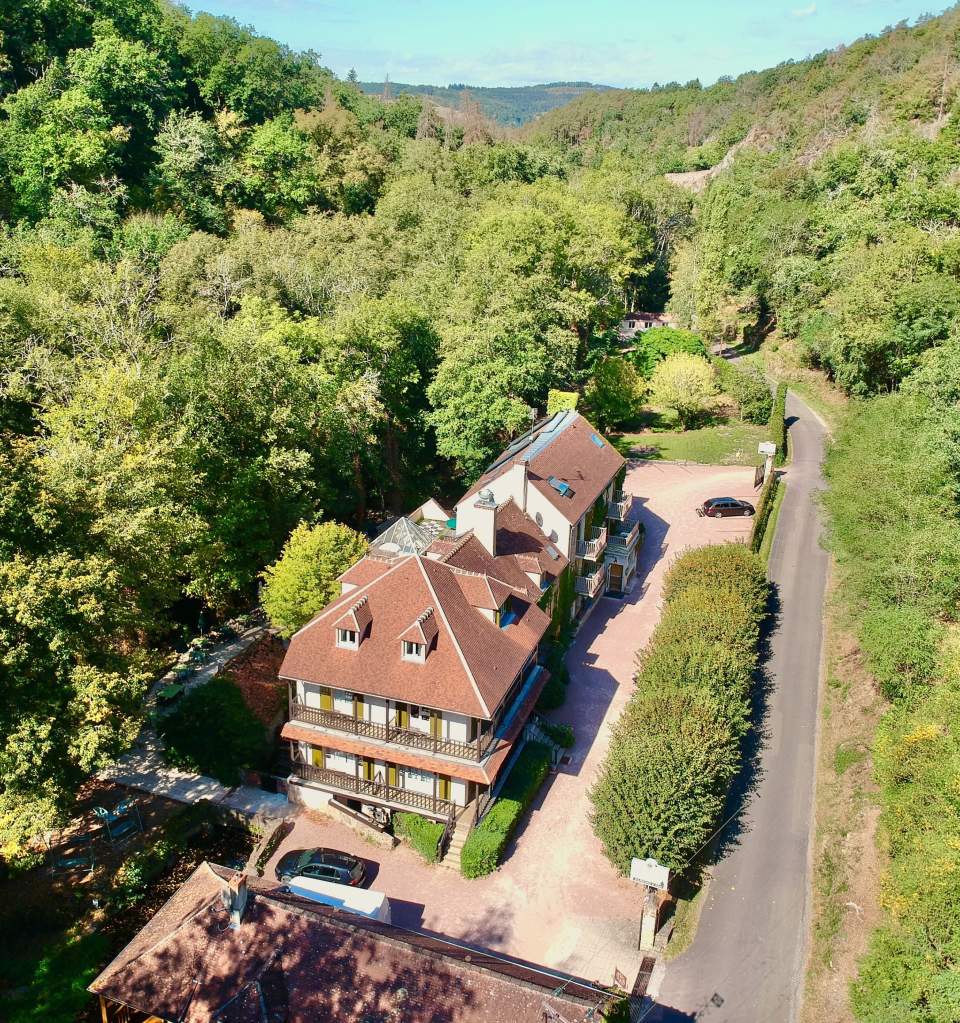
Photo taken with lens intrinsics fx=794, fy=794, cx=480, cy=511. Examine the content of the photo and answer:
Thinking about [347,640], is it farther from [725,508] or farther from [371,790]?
[725,508]

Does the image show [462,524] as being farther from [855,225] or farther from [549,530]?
[855,225]

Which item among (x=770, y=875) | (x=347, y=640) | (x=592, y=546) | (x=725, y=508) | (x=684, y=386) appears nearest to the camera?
(x=770, y=875)

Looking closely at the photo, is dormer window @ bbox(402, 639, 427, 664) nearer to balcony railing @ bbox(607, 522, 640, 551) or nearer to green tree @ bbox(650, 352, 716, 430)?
balcony railing @ bbox(607, 522, 640, 551)

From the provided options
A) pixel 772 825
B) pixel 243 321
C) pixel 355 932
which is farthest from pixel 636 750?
pixel 243 321

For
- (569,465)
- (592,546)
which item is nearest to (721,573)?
(592,546)

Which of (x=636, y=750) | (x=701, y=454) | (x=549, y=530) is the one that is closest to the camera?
(x=636, y=750)

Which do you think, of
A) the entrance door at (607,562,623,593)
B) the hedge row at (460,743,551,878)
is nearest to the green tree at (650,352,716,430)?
the entrance door at (607,562,623,593)
